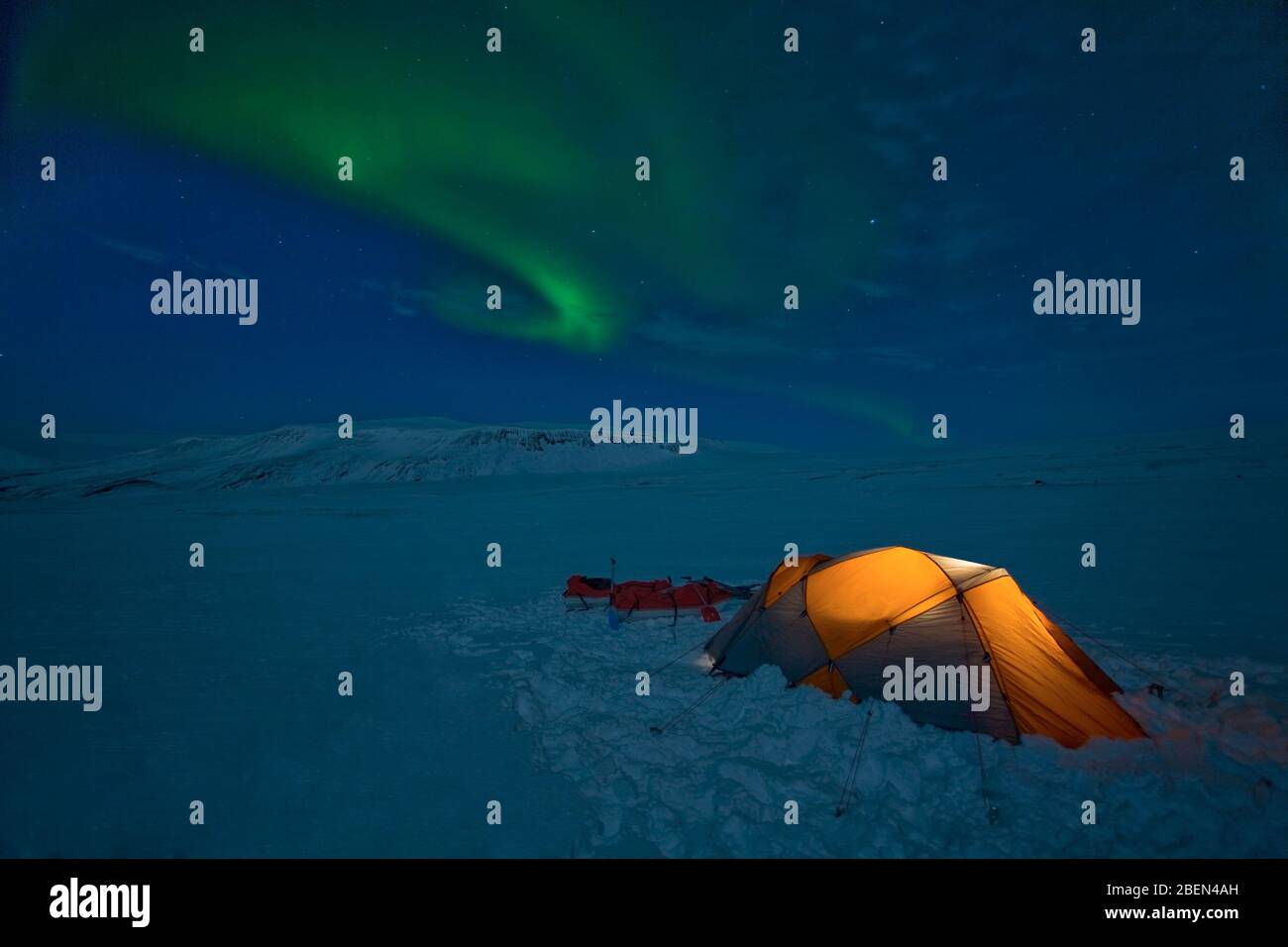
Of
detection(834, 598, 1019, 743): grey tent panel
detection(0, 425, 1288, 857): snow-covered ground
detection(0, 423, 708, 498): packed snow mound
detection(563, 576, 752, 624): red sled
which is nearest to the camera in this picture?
detection(0, 425, 1288, 857): snow-covered ground

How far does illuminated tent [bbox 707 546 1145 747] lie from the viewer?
21.2 ft

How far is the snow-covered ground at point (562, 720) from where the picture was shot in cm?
547

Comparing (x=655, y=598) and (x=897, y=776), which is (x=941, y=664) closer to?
(x=897, y=776)

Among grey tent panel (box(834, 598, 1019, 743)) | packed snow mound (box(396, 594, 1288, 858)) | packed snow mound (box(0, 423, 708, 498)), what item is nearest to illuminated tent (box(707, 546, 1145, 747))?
grey tent panel (box(834, 598, 1019, 743))

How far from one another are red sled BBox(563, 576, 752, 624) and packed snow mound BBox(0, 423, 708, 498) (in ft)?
212

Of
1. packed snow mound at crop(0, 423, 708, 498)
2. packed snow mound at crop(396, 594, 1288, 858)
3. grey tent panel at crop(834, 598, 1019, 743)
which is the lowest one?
packed snow mound at crop(396, 594, 1288, 858)

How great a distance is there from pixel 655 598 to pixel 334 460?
309 ft

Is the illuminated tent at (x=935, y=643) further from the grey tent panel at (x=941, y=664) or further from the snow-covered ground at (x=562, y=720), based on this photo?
the snow-covered ground at (x=562, y=720)

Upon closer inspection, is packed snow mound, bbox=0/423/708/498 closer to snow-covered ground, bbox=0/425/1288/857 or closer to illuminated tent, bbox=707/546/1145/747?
snow-covered ground, bbox=0/425/1288/857

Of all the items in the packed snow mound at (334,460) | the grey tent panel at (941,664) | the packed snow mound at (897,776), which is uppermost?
the packed snow mound at (334,460)

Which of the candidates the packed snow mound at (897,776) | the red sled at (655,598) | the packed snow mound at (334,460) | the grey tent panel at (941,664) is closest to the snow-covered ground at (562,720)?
the packed snow mound at (897,776)

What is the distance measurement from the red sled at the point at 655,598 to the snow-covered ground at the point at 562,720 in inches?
Answer: 17.5
